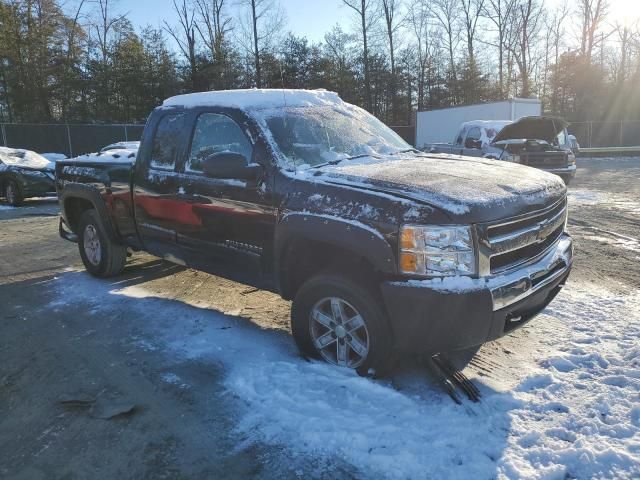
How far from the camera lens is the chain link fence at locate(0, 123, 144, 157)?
22.6 metres

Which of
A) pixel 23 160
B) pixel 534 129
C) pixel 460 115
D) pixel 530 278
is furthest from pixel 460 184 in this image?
pixel 460 115

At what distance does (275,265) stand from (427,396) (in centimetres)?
142

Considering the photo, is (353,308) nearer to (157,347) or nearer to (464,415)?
(464,415)

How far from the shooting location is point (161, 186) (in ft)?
16.0

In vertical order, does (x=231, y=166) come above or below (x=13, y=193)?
above

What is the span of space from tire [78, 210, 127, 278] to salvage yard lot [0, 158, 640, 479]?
2.66ft

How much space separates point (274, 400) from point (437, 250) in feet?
4.63

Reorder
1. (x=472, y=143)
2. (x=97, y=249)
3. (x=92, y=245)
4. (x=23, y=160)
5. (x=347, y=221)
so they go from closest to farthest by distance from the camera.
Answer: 1. (x=347, y=221)
2. (x=97, y=249)
3. (x=92, y=245)
4. (x=23, y=160)
5. (x=472, y=143)

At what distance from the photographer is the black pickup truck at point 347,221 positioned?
3055mm

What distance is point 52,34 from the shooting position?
33406 millimetres

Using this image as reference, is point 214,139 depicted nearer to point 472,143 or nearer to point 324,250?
point 324,250

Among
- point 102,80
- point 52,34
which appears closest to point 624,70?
point 102,80

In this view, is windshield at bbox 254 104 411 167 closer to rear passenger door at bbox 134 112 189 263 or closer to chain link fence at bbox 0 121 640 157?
rear passenger door at bbox 134 112 189 263

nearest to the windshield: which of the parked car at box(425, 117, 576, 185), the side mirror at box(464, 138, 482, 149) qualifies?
the parked car at box(425, 117, 576, 185)
